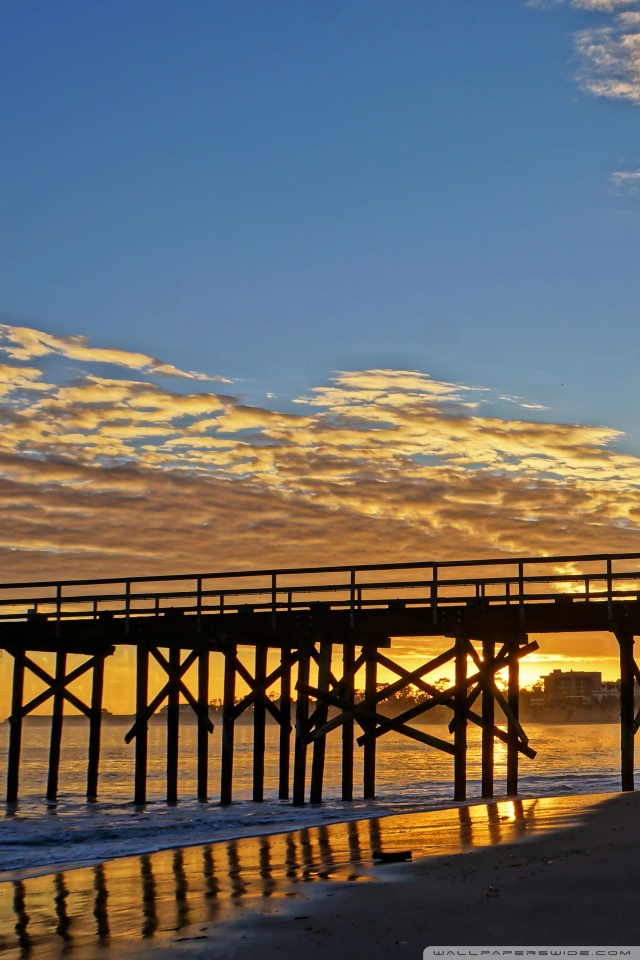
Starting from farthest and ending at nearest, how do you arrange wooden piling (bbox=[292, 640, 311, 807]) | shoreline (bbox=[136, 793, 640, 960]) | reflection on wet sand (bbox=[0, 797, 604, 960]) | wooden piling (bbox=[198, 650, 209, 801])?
wooden piling (bbox=[198, 650, 209, 801]), wooden piling (bbox=[292, 640, 311, 807]), reflection on wet sand (bbox=[0, 797, 604, 960]), shoreline (bbox=[136, 793, 640, 960])

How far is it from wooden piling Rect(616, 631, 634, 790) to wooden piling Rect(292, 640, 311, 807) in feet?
22.8

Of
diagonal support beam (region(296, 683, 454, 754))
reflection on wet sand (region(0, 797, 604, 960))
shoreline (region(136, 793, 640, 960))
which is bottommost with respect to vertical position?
reflection on wet sand (region(0, 797, 604, 960))

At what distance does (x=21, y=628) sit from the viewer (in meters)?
30.0

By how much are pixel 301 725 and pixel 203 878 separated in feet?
39.5

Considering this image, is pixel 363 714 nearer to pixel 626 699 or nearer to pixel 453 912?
pixel 626 699

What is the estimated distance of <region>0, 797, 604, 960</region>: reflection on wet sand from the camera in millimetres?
10305

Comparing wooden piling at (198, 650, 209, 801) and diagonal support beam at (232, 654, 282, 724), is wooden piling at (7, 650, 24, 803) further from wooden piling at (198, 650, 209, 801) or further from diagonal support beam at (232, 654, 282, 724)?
diagonal support beam at (232, 654, 282, 724)

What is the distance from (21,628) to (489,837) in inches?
719

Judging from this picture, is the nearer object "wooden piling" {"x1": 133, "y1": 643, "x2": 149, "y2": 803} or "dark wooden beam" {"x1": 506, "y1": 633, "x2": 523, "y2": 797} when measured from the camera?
"dark wooden beam" {"x1": 506, "y1": 633, "x2": 523, "y2": 797}

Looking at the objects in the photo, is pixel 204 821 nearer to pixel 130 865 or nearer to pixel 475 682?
pixel 475 682

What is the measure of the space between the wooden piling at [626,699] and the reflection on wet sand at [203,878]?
12.5 ft

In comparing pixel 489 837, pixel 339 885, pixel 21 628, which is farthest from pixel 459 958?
pixel 21 628

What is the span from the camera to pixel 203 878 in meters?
13.3

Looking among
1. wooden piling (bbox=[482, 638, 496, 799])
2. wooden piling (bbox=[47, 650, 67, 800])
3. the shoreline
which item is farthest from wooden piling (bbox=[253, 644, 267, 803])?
the shoreline
